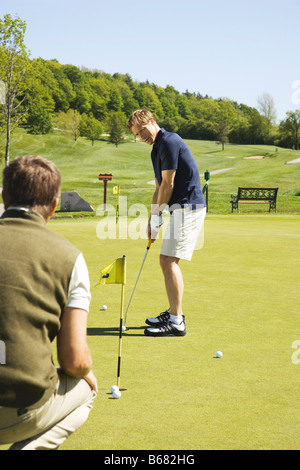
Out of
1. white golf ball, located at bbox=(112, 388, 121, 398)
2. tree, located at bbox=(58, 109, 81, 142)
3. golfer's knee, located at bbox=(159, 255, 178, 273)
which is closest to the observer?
white golf ball, located at bbox=(112, 388, 121, 398)

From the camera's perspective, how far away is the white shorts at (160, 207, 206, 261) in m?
6.45

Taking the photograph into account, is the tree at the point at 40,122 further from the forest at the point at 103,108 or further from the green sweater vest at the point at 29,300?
the green sweater vest at the point at 29,300

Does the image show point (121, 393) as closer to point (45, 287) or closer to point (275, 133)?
point (45, 287)

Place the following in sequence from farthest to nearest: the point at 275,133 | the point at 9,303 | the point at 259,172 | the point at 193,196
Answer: the point at 275,133 → the point at 259,172 → the point at 193,196 → the point at 9,303

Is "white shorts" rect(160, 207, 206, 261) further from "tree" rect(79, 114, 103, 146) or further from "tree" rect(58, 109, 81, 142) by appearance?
"tree" rect(58, 109, 81, 142)

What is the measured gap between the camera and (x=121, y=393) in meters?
4.30

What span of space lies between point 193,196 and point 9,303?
13.9 ft

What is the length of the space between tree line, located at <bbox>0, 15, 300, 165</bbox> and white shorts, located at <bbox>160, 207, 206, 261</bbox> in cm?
3499

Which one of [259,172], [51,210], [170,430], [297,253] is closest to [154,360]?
[170,430]

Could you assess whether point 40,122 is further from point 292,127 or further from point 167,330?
point 167,330

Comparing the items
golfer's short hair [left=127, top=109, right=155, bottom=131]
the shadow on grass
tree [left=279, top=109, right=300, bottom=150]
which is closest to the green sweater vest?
the shadow on grass

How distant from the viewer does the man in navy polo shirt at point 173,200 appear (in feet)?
20.9

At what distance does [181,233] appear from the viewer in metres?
6.52

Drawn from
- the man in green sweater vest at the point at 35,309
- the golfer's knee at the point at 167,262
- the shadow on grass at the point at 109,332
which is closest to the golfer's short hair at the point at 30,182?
the man in green sweater vest at the point at 35,309
